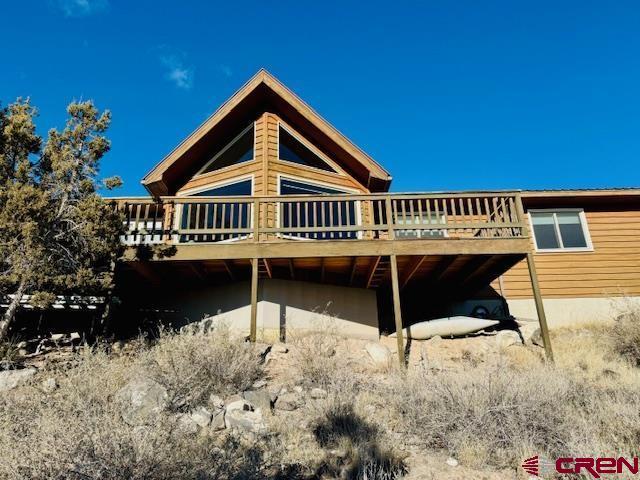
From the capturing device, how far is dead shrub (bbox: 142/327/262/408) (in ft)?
17.7

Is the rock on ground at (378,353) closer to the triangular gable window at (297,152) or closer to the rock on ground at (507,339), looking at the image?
the rock on ground at (507,339)

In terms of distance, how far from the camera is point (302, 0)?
17.0 meters

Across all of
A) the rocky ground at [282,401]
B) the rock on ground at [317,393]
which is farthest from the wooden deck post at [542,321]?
the rock on ground at [317,393]

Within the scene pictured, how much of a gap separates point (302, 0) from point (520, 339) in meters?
15.0

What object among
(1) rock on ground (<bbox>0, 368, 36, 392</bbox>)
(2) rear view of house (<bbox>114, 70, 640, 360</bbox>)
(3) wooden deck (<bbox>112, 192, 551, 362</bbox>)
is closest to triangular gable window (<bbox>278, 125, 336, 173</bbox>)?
(2) rear view of house (<bbox>114, 70, 640, 360</bbox>)

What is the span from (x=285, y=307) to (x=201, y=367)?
13.6 ft

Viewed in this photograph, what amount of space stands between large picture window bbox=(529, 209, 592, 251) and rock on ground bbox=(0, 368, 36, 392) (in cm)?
1285

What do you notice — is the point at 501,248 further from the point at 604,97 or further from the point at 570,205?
the point at 604,97

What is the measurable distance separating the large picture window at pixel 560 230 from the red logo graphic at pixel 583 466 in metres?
10.1

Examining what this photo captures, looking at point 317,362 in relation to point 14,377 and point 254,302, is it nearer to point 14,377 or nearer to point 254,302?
point 254,302

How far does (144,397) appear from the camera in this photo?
16.7ft

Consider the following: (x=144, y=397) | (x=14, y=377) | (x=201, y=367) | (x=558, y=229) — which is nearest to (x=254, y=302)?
(x=201, y=367)

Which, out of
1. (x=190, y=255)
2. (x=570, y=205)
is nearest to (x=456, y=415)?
(x=190, y=255)

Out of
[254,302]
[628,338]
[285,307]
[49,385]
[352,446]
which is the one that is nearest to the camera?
[352,446]
